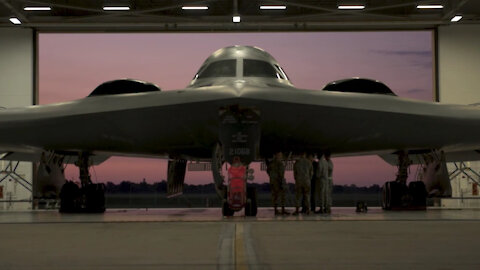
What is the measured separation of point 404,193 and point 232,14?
13.8 metres

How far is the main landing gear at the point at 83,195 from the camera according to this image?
14.5 meters

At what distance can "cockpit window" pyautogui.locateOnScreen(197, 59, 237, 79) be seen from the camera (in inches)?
572

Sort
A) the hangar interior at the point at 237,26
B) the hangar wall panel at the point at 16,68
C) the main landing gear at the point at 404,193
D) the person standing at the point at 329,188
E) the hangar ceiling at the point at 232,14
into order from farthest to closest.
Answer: the hangar wall panel at the point at 16,68 < the hangar interior at the point at 237,26 < the hangar ceiling at the point at 232,14 < the main landing gear at the point at 404,193 < the person standing at the point at 329,188

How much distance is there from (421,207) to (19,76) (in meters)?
18.6

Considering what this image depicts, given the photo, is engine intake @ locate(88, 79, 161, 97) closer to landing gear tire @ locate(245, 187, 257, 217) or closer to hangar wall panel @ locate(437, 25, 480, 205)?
landing gear tire @ locate(245, 187, 257, 217)

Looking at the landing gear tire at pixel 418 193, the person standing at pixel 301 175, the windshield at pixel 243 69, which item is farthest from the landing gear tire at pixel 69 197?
the landing gear tire at pixel 418 193

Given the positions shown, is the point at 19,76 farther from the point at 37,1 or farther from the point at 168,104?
the point at 168,104

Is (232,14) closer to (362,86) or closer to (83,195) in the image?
(362,86)

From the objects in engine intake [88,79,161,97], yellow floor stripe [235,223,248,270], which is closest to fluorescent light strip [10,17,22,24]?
engine intake [88,79,161,97]

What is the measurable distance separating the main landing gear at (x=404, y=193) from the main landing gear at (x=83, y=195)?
6.71 metres

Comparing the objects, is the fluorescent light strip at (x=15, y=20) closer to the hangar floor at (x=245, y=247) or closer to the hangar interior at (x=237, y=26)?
the hangar interior at (x=237, y=26)

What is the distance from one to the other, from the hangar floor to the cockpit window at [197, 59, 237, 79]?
23.2ft

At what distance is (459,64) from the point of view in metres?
27.4

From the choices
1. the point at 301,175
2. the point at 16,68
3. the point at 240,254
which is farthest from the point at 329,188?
the point at 16,68
